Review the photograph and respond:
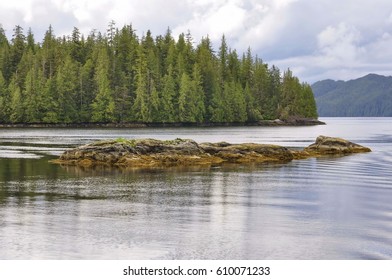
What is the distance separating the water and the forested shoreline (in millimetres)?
120026

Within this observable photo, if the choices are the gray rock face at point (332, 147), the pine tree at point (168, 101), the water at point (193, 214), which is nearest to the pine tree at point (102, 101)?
the pine tree at point (168, 101)

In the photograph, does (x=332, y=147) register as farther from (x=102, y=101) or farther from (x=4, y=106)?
(x=4, y=106)

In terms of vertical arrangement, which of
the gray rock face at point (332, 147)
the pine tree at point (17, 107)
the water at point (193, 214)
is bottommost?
the water at point (193, 214)

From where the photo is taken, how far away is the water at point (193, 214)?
18203 mm

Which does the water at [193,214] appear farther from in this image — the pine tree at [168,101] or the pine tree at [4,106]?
the pine tree at [168,101]

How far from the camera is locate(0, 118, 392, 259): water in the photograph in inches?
717

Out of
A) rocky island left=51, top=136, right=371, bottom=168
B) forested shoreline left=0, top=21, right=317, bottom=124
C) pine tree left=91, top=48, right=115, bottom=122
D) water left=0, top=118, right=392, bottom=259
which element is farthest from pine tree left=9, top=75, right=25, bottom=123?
water left=0, top=118, right=392, bottom=259

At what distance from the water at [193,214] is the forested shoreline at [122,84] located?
120m

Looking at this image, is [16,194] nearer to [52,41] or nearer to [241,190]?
[241,190]
